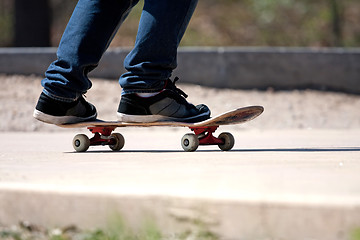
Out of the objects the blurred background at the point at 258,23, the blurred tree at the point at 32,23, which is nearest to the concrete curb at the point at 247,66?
the blurred tree at the point at 32,23

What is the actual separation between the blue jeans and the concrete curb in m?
4.23

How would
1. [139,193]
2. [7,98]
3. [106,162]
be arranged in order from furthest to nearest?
[7,98] → [106,162] → [139,193]

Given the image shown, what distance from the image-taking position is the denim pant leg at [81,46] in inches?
129

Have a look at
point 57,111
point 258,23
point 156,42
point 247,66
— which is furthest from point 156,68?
point 258,23

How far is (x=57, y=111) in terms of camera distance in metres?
3.39

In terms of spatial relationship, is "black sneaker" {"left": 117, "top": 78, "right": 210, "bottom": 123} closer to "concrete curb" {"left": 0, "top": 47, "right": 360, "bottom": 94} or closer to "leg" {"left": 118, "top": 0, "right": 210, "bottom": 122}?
"leg" {"left": 118, "top": 0, "right": 210, "bottom": 122}

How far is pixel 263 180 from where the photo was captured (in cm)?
193

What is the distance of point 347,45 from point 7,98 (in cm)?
926

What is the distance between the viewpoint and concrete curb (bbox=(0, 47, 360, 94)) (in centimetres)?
764

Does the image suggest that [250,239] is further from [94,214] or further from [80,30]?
[80,30]

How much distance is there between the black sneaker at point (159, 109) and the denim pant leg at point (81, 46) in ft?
0.80

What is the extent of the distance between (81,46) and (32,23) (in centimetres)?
758

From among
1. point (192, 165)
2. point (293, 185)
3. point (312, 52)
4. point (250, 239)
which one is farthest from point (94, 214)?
point (312, 52)

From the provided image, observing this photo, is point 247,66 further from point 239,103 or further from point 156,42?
point 156,42
